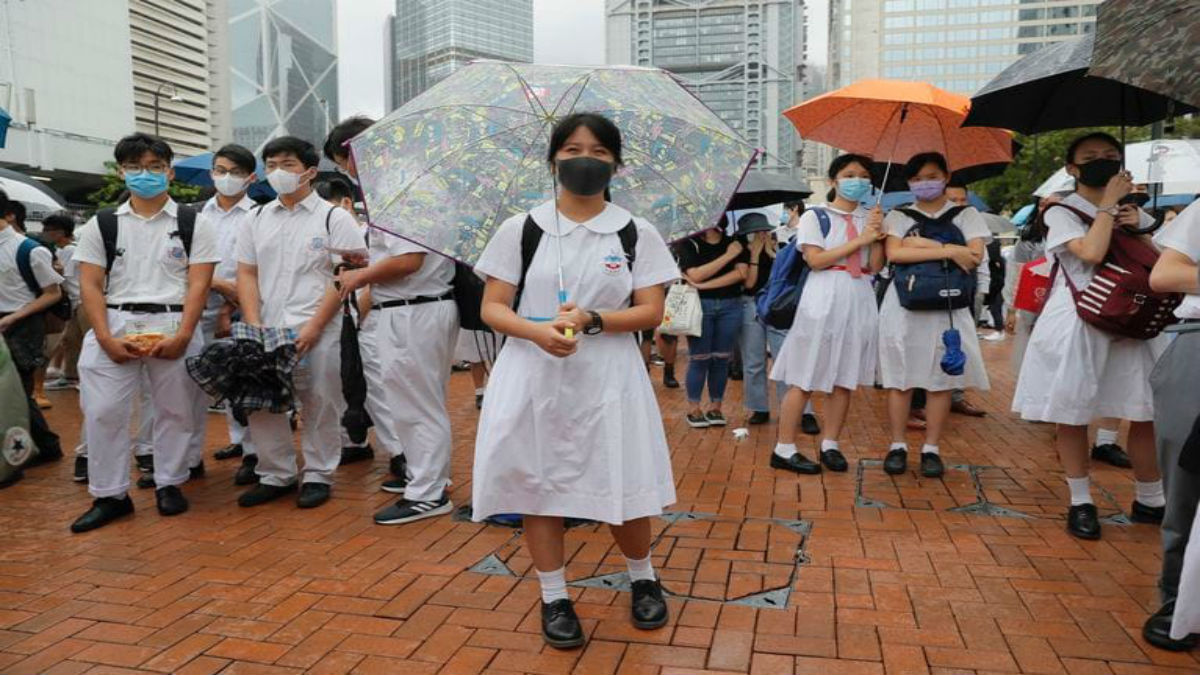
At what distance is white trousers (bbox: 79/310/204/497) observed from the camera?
14.2 ft

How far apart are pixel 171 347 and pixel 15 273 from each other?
2.29 m

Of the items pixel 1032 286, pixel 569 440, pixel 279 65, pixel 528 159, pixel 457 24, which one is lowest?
pixel 569 440

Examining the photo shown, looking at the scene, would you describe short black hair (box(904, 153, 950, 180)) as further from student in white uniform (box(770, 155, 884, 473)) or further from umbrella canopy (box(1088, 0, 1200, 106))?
umbrella canopy (box(1088, 0, 1200, 106))

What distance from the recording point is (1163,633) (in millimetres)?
2859

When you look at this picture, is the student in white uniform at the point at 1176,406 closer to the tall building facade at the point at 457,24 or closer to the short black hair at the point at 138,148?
the short black hair at the point at 138,148

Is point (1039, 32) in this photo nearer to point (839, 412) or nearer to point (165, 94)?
point (165, 94)

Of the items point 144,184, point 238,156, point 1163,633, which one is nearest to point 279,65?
point 238,156

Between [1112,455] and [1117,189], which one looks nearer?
[1117,189]

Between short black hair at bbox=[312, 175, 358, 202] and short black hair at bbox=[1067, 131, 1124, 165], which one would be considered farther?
short black hair at bbox=[312, 175, 358, 202]

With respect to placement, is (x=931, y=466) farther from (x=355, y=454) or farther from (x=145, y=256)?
(x=145, y=256)

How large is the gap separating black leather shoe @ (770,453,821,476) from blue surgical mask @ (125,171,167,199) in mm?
3799

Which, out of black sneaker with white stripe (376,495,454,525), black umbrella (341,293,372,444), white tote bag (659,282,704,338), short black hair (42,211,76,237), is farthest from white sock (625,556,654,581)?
short black hair (42,211,76,237)

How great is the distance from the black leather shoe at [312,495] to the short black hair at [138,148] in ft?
6.21

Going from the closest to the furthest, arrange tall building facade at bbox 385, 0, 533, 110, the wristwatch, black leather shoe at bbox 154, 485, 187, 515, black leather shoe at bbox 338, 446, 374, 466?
the wristwatch, black leather shoe at bbox 154, 485, 187, 515, black leather shoe at bbox 338, 446, 374, 466, tall building facade at bbox 385, 0, 533, 110
